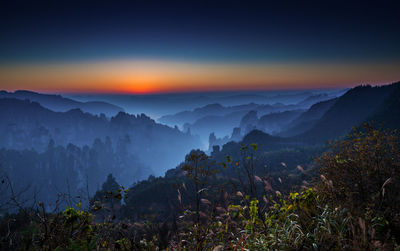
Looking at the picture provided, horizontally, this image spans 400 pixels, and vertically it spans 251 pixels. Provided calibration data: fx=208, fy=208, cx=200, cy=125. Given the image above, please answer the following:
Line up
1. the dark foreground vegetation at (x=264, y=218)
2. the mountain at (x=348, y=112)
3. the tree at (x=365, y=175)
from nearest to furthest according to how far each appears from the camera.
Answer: the dark foreground vegetation at (x=264, y=218) < the tree at (x=365, y=175) < the mountain at (x=348, y=112)

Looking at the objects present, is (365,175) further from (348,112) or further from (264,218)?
(348,112)

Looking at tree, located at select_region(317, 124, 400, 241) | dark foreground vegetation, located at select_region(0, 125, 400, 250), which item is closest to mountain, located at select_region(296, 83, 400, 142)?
tree, located at select_region(317, 124, 400, 241)

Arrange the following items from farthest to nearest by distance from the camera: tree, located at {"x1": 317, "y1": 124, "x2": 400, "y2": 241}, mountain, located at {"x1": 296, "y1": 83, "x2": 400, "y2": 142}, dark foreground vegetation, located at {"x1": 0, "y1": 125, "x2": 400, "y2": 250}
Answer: mountain, located at {"x1": 296, "y1": 83, "x2": 400, "y2": 142}
tree, located at {"x1": 317, "y1": 124, "x2": 400, "y2": 241}
dark foreground vegetation, located at {"x1": 0, "y1": 125, "x2": 400, "y2": 250}

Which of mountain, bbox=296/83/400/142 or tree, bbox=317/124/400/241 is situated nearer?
tree, bbox=317/124/400/241

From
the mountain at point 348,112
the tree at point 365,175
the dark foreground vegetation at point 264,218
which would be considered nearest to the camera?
the dark foreground vegetation at point 264,218

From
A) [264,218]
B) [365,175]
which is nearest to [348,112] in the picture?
[365,175]

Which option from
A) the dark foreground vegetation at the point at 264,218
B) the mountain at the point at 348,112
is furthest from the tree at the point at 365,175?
the mountain at the point at 348,112

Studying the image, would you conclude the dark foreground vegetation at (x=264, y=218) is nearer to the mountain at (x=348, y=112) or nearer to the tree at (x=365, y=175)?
the tree at (x=365, y=175)

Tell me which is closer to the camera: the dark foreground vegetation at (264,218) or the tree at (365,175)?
the dark foreground vegetation at (264,218)

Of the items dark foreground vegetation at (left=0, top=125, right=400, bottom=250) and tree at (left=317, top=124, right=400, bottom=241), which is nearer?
dark foreground vegetation at (left=0, top=125, right=400, bottom=250)

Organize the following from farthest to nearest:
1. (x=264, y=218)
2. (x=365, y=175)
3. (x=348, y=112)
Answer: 1. (x=348, y=112)
2. (x=365, y=175)
3. (x=264, y=218)

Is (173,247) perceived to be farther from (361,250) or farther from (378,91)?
(378,91)

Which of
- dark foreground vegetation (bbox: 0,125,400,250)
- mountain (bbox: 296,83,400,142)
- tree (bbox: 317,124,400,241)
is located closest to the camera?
dark foreground vegetation (bbox: 0,125,400,250)

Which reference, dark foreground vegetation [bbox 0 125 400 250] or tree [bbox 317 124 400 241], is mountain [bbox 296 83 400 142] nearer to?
tree [bbox 317 124 400 241]
